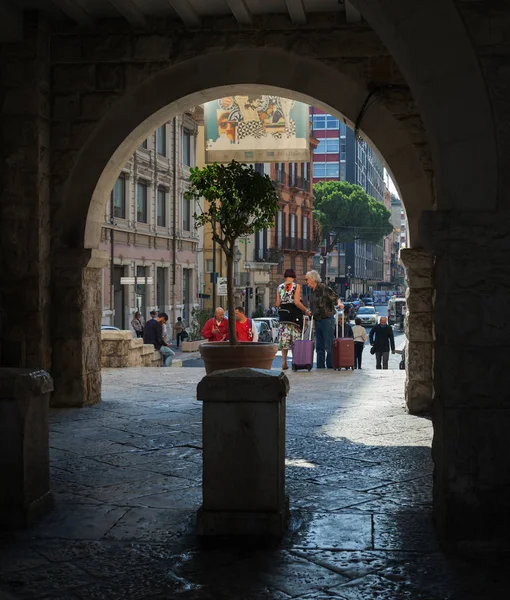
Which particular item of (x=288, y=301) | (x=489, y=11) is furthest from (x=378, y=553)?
(x=288, y=301)

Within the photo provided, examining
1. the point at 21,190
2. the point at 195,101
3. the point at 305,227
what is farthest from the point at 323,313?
the point at 305,227

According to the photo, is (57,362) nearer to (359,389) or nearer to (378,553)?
(359,389)

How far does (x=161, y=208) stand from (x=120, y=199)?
4.14 m

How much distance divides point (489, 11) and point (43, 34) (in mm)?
5738

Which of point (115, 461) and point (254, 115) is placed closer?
point (115, 461)

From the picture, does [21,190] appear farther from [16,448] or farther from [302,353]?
[302,353]

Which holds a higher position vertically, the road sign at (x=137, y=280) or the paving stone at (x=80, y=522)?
the road sign at (x=137, y=280)

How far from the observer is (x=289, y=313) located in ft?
43.7

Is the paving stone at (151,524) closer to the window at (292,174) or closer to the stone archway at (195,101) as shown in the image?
the stone archway at (195,101)

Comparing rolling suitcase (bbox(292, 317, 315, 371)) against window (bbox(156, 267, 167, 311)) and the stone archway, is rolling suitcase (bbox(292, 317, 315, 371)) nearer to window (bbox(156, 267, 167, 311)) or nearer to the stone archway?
the stone archway

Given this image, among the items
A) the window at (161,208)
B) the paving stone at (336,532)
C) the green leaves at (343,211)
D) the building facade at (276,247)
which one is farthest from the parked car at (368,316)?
the paving stone at (336,532)

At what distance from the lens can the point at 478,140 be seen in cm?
425

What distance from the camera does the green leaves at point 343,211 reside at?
72938mm

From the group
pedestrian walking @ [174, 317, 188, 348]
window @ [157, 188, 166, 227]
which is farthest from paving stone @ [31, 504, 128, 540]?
window @ [157, 188, 166, 227]
